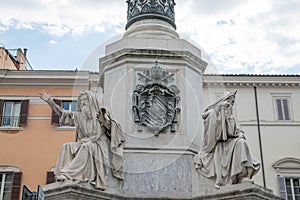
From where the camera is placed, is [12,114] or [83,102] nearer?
[83,102]

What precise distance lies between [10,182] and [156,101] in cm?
1833

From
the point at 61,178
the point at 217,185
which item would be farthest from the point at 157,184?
the point at 61,178

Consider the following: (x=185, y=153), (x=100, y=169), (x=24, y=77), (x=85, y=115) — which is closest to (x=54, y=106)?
(x=85, y=115)

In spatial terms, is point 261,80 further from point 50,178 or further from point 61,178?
point 61,178

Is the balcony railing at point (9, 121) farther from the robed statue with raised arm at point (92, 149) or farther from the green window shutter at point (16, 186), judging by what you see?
the robed statue with raised arm at point (92, 149)

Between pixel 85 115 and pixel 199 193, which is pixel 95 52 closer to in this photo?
pixel 85 115

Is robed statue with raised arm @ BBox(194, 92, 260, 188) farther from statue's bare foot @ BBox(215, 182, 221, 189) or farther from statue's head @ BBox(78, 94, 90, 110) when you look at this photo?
statue's head @ BBox(78, 94, 90, 110)

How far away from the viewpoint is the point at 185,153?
30.7ft

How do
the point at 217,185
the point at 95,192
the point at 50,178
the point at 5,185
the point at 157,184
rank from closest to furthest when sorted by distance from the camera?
the point at 95,192 → the point at 217,185 → the point at 157,184 → the point at 5,185 → the point at 50,178

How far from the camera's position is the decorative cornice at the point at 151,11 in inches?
459

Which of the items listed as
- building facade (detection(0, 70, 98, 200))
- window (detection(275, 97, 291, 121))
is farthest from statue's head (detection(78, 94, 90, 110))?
window (detection(275, 97, 291, 121))

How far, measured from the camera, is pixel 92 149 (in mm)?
8641

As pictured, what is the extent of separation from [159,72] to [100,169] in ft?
8.23

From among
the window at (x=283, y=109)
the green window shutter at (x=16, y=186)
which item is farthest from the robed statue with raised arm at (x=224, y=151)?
the window at (x=283, y=109)
